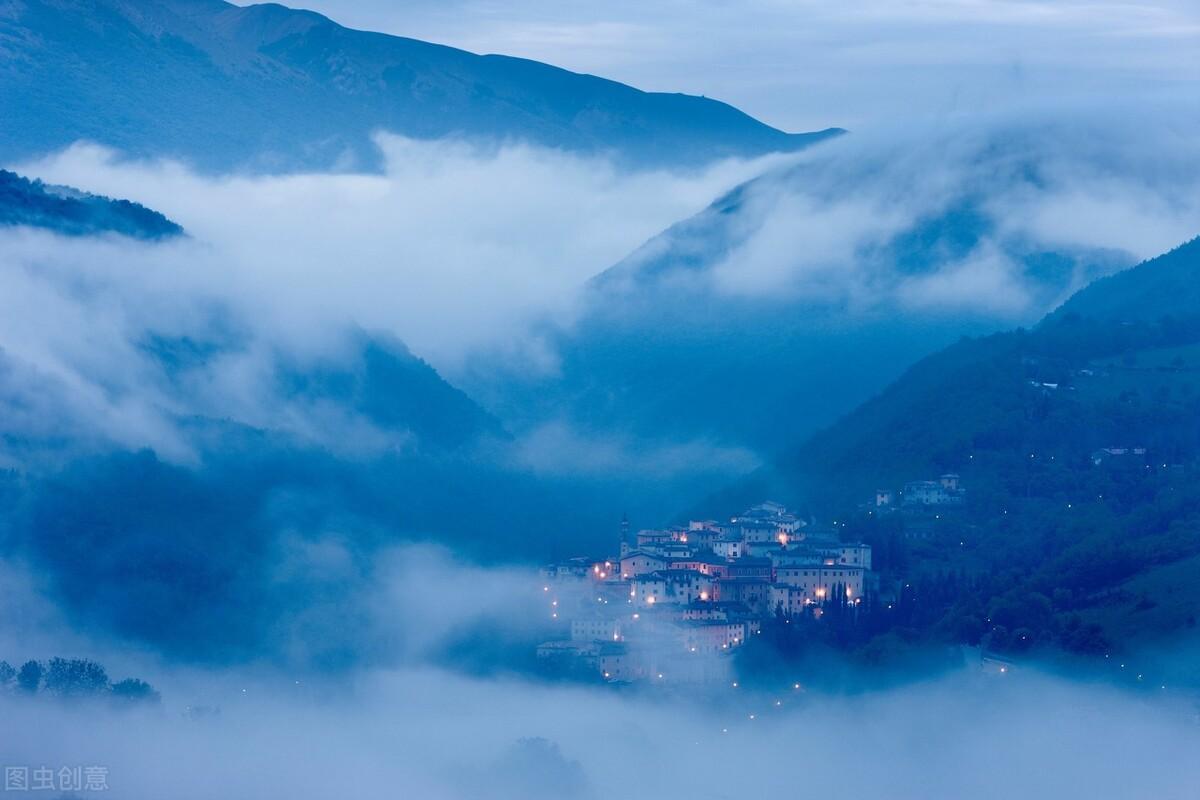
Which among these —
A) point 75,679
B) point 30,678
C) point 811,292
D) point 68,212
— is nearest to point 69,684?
point 75,679

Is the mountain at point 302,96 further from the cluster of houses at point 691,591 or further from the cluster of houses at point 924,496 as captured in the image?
the cluster of houses at point 691,591

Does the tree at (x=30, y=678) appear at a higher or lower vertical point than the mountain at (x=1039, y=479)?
lower

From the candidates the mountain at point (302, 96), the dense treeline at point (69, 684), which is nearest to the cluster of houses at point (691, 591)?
the dense treeline at point (69, 684)

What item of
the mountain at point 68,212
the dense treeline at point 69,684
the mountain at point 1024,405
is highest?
the mountain at point 68,212

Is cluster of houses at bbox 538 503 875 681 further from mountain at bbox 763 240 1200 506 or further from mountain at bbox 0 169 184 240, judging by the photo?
mountain at bbox 0 169 184 240

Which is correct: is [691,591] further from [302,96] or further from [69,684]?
[302,96]
